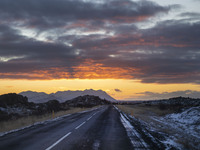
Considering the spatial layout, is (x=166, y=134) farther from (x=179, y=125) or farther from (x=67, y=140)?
(x=179, y=125)

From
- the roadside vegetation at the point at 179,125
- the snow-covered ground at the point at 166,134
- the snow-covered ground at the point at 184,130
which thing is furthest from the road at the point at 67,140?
the snow-covered ground at the point at 184,130

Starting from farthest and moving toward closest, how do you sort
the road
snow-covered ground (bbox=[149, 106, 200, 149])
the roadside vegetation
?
the roadside vegetation
snow-covered ground (bbox=[149, 106, 200, 149])
the road

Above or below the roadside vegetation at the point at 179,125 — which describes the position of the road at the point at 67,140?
above

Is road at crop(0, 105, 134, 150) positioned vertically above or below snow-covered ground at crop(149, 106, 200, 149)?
above

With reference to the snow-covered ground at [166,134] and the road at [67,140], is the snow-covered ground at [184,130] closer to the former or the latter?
the snow-covered ground at [166,134]

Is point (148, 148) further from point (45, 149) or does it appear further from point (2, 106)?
point (2, 106)

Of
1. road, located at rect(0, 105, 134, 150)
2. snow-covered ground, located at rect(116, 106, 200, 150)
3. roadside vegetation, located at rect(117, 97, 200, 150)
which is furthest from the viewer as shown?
roadside vegetation, located at rect(117, 97, 200, 150)

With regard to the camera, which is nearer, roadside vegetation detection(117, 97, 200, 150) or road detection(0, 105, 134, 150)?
road detection(0, 105, 134, 150)

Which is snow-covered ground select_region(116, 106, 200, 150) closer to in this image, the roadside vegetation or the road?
the roadside vegetation

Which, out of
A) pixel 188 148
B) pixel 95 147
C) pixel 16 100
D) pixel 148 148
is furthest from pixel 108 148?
pixel 16 100

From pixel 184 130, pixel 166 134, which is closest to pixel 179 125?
pixel 184 130

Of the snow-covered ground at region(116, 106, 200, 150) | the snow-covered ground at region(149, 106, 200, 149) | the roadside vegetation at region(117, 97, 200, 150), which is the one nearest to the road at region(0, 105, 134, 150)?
the snow-covered ground at region(116, 106, 200, 150)

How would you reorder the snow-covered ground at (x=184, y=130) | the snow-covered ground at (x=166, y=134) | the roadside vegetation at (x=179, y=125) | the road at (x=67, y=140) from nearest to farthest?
the road at (x=67, y=140)
the snow-covered ground at (x=166, y=134)
the snow-covered ground at (x=184, y=130)
the roadside vegetation at (x=179, y=125)

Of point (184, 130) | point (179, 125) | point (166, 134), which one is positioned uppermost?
point (166, 134)
